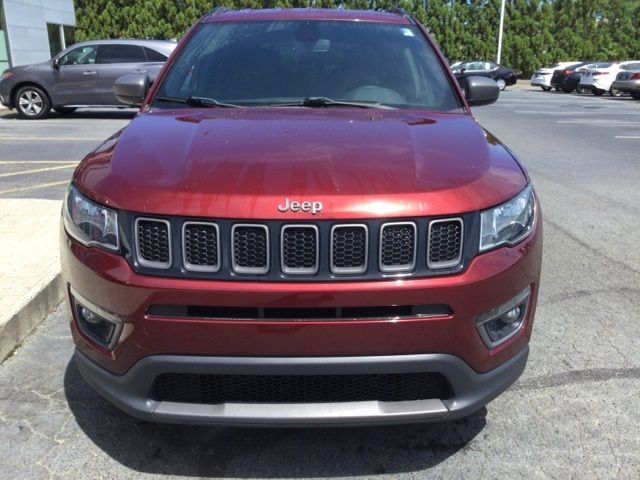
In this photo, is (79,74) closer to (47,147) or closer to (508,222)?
(47,147)

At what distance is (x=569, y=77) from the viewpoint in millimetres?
31391

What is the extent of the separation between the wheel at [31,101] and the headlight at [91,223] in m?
14.0

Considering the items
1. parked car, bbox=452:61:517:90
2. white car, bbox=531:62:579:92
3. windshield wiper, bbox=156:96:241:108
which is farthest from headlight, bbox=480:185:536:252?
white car, bbox=531:62:579:92

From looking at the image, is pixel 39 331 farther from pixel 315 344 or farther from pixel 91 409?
pixel 315 344

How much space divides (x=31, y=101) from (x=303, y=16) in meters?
13.0

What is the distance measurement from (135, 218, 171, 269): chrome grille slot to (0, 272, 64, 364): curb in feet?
5.42

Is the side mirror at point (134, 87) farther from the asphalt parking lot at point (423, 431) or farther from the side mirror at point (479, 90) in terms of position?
the side mirror at point (479, 90)

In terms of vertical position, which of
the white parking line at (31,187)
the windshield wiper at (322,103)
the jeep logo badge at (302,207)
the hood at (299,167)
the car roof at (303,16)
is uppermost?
the car roof at (303,16)

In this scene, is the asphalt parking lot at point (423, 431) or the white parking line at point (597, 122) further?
the white parking line at point (597, 122)

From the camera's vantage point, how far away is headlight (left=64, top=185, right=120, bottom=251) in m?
2.30

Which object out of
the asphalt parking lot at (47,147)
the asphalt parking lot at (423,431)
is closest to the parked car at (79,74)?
the asphalt parking lot at (47,147)

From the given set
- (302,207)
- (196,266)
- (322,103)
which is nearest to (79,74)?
(322,103)

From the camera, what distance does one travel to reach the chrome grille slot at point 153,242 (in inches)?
86.7

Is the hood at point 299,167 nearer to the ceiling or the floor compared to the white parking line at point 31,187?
nearer to the ceiling
